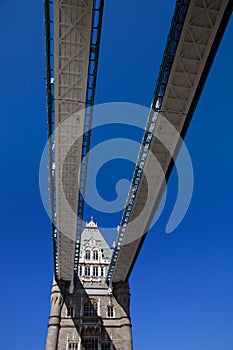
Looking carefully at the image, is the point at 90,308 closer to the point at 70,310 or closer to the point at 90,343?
the point at 70,310

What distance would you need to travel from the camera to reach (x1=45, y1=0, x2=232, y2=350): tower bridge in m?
21.4

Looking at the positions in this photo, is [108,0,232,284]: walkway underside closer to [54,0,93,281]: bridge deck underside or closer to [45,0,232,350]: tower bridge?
[45,0,232,350]: tower bridge

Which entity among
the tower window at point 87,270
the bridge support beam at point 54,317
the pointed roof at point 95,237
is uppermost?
the pointed roof at point 95,237

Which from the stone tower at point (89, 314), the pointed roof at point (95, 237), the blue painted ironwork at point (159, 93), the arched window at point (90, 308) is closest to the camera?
the blue painted ironwork at point (159, 93)

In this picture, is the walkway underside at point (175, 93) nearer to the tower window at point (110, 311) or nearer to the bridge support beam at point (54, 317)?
the tower window at point (110, 311)

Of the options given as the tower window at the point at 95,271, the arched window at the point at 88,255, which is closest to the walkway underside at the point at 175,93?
the tower window at the point at 95,271

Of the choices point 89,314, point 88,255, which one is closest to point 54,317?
point 89,314

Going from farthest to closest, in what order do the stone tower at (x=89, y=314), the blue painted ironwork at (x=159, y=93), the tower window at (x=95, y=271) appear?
the tower window at (x=95, y=271) < the stone tower at (x=89, y=314) < the blue painted ironwork at (x=159, y=93)

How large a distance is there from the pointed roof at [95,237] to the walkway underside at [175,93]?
77.1 ft

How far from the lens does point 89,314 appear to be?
50.5 m

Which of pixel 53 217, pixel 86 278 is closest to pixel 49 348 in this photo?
pixel 86 278

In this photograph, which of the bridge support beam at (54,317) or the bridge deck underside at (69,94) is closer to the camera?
the bridge deck underside at (69,94)

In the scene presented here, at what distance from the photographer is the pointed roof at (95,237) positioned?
205ft

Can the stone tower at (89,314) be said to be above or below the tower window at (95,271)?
below
